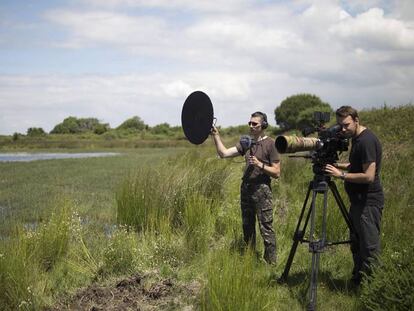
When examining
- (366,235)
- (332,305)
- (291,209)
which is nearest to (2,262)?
(332,305)

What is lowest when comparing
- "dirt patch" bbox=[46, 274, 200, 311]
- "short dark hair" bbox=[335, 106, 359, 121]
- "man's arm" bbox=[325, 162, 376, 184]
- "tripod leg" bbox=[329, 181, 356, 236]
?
"dirt patch" bbox=[46, 274, 200, 311]

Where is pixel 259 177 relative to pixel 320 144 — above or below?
below

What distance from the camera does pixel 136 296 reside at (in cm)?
453

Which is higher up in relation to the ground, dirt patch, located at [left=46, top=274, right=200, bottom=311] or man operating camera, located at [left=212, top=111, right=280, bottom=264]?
man operating camera, located at [left=212, top=111, right=280, bottom=264]

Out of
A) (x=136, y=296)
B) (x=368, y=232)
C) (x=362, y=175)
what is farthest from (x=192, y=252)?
(x=362, y=175)

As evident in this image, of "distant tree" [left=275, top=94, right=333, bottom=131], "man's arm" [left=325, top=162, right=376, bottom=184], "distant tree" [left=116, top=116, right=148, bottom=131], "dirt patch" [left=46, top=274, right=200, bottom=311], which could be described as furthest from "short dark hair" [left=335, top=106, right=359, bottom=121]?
"distant tree" [left=116, top=116, right=148, bottom=131]

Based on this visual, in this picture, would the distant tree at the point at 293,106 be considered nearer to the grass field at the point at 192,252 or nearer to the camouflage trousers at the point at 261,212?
the grass field at the point at 192,252

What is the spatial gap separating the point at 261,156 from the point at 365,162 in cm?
134

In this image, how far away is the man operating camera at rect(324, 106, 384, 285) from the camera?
4.22 m

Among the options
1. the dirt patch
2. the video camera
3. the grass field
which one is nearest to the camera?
the grass field

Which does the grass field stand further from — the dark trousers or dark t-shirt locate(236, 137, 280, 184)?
dark t-shirt locate(236, 137, 280, 184)

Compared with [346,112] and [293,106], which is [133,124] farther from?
[346,112]

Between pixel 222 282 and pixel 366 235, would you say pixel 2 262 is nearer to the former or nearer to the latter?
pixel 222 282

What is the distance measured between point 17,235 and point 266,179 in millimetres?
3078
